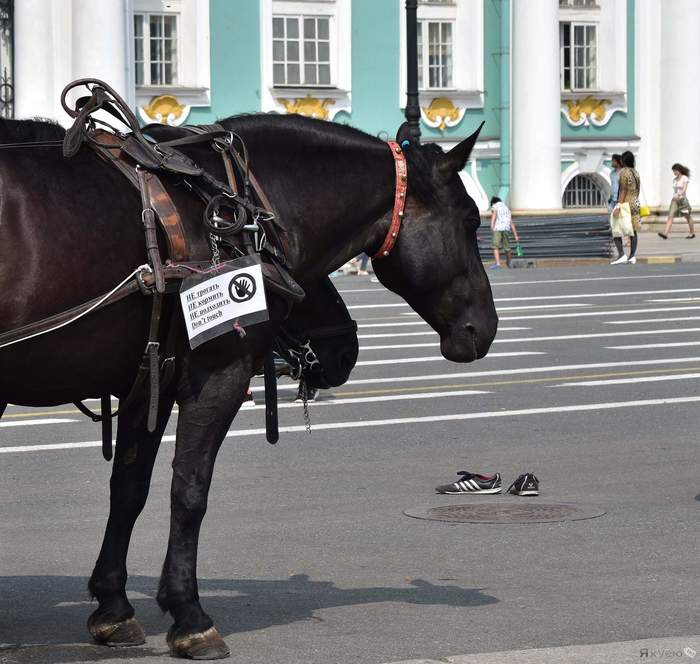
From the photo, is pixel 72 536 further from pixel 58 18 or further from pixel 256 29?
pixel 256 29

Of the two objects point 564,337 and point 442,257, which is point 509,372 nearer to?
point 564,337

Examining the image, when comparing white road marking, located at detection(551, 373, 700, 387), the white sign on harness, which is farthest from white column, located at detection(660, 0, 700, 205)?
the white sign on harness

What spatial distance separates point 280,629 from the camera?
266 inches

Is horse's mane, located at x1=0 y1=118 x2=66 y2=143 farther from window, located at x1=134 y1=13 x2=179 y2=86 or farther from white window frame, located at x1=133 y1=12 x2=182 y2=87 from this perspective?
window, located at x1=134 y1=13 x2=179 y2=86

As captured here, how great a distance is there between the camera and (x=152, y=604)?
7.21m

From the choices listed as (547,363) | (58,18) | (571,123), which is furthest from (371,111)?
(547,363)

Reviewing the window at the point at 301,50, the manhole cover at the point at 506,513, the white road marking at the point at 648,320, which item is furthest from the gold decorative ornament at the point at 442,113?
the manhole cover at the point at 506,513

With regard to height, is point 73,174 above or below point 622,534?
above

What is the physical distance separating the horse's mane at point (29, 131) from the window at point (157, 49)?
35.0 meters

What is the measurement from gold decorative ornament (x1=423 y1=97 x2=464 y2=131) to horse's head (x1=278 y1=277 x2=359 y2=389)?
1456 inches

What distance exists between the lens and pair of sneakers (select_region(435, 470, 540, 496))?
33.3 ft

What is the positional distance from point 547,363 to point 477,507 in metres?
7.77

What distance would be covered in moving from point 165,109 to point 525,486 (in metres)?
31.6

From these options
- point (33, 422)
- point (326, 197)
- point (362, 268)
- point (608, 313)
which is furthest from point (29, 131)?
point (362, 268)
